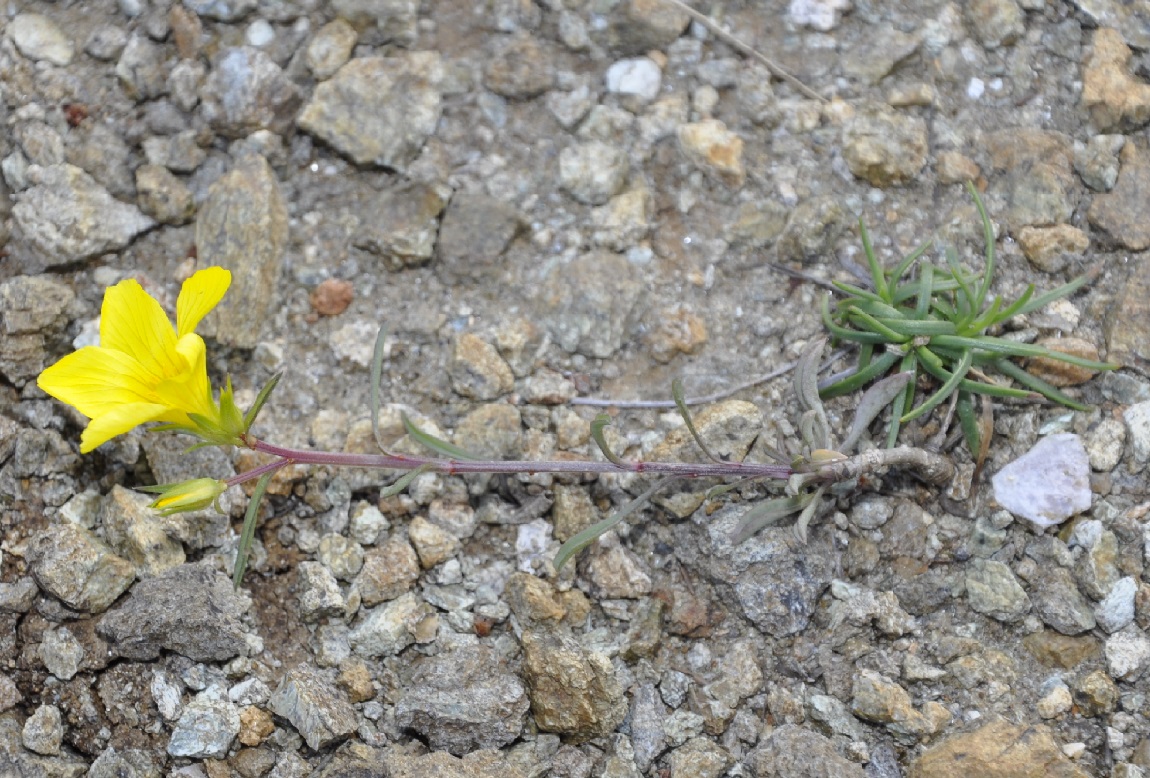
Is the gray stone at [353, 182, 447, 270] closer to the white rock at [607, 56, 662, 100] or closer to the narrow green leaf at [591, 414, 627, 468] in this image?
the white rock at [607, 56, 662, 100]

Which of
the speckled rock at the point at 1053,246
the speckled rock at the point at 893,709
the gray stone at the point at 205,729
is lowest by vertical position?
the gray stone at the point at 205,729

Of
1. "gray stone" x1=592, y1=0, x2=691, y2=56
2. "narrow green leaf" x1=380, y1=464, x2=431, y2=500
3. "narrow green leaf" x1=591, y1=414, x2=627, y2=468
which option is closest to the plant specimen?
"narrow green leaf" x1=591, y1=414, x2=627, y2=468

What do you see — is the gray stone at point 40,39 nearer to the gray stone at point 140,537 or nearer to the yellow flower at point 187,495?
the gray stone at point 140,537

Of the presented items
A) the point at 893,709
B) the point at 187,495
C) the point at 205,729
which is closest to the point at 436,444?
the point at 187,495

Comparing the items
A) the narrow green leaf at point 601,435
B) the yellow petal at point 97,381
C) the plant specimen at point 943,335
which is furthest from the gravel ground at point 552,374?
the yellow petal at point 97,381

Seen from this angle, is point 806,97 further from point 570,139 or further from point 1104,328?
point 1104,328

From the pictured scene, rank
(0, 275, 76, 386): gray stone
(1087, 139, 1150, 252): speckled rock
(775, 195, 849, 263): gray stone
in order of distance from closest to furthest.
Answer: (0, 275, 76, 386): gray stone, (1087, 139, 1150, 252): speckled rock, (775, 195, 849, 263): gray stone

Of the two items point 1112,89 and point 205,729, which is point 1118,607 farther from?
point 205,729
